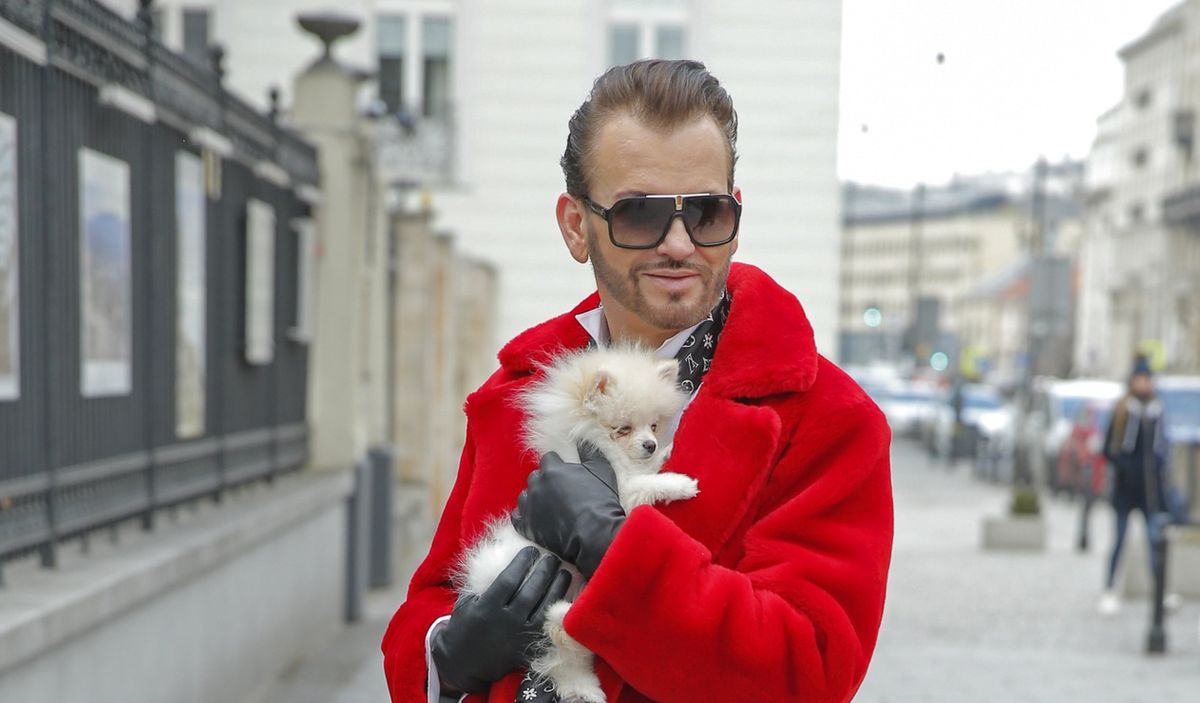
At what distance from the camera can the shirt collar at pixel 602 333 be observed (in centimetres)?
271

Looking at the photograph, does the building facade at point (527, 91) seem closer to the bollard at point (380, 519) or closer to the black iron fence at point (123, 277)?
the bollard at point (380, 519)

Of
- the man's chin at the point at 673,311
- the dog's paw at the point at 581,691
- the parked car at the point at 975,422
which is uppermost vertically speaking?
the man's chin at the point at 673,311

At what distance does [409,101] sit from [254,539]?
15400 mm

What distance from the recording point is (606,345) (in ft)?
9.29

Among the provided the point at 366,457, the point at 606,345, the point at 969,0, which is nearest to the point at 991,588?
the point at 366,457

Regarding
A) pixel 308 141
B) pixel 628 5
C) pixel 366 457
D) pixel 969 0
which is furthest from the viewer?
pixel 628 5

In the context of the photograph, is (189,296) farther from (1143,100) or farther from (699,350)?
(1143,100)

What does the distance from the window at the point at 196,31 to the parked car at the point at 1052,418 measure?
16632mm

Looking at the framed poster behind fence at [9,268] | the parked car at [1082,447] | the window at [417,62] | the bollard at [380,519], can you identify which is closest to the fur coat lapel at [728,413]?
the framed poster behind fence at [9,268]

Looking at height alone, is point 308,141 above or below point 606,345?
above

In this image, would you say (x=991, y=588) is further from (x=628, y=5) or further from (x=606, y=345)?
(x=606, y=345)

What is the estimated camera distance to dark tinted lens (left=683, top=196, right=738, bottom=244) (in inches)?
101

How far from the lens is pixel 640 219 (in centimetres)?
259

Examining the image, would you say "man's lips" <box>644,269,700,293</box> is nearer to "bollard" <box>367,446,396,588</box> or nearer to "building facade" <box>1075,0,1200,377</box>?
"bollard" <box>367,446,396,588</box>
